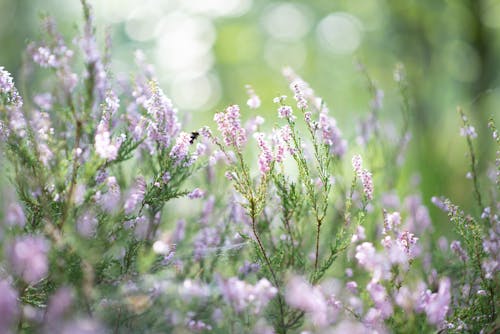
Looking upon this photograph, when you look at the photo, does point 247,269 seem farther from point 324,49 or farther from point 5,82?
point 324,49

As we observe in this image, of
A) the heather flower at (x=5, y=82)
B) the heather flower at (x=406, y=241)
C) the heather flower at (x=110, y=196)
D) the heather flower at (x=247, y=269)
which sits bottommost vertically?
the heather flower at (x=247, y=269)

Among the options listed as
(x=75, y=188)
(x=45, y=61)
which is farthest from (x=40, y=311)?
(x=45, y=61)

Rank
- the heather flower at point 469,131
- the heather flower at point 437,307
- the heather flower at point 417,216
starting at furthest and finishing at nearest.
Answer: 1. the heather flower at point 417,216
2. the heather flower at point 469,131
3. the heather flower at point 437,307

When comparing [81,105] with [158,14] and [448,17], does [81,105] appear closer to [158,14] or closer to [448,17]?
[448,17]

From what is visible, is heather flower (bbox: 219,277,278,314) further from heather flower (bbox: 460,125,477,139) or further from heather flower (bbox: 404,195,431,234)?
heather flower (bbox: 404,195,431,234)

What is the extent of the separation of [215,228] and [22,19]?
14381mm

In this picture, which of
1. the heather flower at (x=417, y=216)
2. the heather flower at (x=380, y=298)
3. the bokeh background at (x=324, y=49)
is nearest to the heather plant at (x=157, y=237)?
the heather flower at (x=380, y=298)

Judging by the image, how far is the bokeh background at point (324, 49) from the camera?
1187 centimetres

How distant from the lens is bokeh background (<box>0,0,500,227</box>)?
38.9ft

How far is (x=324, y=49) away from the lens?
640 inches

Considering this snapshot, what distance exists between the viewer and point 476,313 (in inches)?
97.1

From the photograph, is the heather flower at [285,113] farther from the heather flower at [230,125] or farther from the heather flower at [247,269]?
the heather flower at [247,269]

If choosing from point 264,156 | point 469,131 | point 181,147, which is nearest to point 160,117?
point 181,147

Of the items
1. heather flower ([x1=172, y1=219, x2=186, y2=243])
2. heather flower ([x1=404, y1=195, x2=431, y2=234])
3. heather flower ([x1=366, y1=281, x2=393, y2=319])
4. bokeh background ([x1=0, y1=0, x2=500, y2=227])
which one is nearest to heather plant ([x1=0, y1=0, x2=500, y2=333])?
heather flower ([x1=366, y1=281, x2=393, y2=319])
